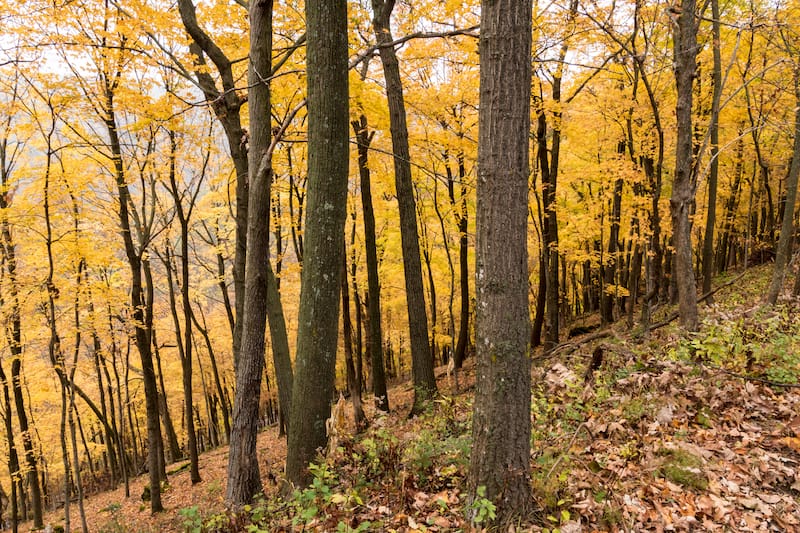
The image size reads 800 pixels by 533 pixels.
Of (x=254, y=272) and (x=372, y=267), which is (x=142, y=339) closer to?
(x=372, y=267)

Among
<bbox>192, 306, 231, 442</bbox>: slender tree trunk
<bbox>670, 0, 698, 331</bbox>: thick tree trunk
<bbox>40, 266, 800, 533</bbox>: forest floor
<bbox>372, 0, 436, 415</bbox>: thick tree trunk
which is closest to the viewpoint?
<bbox>40, 266, 800, 533</bbox>: forest floor

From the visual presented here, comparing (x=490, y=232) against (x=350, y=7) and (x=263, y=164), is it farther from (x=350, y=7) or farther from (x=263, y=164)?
(x=350, y=7)

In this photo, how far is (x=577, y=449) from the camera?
3912 millimetres

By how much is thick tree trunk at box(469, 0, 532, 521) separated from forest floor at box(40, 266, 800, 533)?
13.5 inches

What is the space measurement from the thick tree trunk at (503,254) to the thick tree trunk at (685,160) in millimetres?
5002

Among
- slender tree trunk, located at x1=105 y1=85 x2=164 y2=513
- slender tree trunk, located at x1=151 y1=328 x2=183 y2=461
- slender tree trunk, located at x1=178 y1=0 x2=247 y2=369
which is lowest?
slender tree trunk, located at x1=151 y1=328 x2=183 y2=461

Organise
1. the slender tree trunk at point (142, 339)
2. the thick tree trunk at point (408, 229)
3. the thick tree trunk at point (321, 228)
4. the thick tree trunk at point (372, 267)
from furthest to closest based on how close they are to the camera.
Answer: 1. the slender tree trunk at point (142, 339)
2. the thick tree trunk at point (372, 267)
3. the thick tree trunk at point (408, 229)
4. the thick tree trunk at point (321, 228)

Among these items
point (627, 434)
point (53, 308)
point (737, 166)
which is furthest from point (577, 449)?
point (737, 166)

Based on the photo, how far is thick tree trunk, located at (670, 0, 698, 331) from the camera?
6.29 metres

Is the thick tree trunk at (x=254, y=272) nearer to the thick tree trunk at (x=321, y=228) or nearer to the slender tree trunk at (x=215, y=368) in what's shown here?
the thick tree trunk at (x=321, y=228)

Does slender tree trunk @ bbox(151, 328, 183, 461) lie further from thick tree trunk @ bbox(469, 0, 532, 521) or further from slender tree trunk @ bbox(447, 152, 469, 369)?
thick tree trunk @ bbox(469, 0, 532, 521)

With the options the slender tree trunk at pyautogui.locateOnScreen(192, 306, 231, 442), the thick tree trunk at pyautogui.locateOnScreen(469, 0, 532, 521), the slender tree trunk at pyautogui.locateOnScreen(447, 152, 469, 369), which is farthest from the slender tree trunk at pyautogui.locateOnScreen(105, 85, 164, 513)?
the thick tree trunk at pyautogui.locateOnScreen(469, 0, 532, 521)

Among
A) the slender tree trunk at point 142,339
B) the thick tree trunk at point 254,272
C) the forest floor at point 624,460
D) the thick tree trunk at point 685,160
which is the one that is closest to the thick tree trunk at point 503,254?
the forest floor at point 624,460

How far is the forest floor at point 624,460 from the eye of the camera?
307cm
